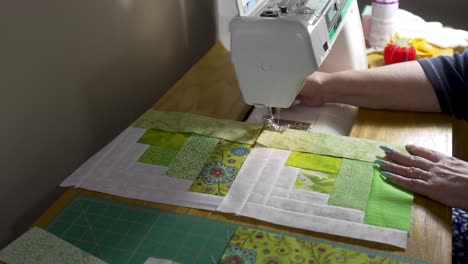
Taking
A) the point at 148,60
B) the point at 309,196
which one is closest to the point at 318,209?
the point at 309,196

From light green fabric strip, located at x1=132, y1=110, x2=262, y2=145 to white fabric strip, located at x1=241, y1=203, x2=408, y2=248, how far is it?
27 cm

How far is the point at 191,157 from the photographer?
4.15 feet

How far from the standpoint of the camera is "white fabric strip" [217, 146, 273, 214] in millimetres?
1101

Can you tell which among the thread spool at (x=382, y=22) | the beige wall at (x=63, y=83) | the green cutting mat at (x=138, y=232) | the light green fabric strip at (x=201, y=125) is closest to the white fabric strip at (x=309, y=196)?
the green cutting mat at (x=138, y=232)

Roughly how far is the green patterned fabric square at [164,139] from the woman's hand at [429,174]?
1.59 ft

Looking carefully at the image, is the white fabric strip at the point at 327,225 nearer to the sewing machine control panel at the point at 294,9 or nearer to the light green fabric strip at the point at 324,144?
the light green fabric strip at the point at 324,144

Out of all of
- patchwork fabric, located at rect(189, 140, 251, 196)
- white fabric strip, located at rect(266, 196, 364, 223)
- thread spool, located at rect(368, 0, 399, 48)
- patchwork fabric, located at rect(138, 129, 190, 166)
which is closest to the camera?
white fabric strip, located at rect(266, 196, 364, 223)

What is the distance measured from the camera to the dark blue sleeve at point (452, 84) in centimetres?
140

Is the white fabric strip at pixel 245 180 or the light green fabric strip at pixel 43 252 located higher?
the light green fabric strip at pixel 43 252

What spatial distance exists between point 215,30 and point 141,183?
1.06 meters

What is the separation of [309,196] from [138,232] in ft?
1.18

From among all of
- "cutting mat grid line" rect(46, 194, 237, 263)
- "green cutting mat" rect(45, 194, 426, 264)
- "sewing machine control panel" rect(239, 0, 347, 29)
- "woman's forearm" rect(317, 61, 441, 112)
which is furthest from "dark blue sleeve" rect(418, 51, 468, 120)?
"cutting mat grid line" rect(46, 194, 237, 263)

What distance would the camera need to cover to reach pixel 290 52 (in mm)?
1156

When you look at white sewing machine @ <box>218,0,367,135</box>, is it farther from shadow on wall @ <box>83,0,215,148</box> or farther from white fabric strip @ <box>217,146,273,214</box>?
shadow on wall @ <box>83,0,215,148</box>
